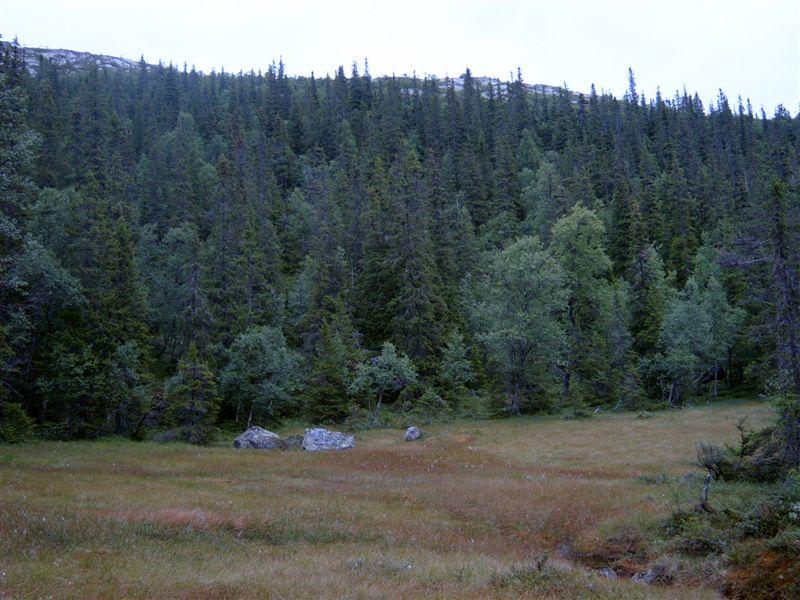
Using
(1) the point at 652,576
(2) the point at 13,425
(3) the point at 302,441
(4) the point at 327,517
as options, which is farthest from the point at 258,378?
(1) the point at 652,576

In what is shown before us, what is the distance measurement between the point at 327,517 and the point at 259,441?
19347 millimetres

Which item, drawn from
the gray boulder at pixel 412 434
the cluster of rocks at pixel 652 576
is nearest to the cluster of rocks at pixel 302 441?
the gray boulder at pixel 412 434

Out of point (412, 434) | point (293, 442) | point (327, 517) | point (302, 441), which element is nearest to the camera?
point (327, 517)

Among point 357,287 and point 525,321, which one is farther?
point 357,287

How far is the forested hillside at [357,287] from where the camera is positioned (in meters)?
36.8

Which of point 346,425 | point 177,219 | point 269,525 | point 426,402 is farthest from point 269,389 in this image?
point 177,219

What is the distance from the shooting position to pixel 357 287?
66.9 m

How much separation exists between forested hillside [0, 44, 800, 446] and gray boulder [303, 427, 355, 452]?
7331 millimetres

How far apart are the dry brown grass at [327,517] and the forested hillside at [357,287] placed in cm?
792

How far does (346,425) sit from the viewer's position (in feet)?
146

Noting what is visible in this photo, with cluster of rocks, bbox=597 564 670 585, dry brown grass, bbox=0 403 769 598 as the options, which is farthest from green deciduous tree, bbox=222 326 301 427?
cluster of rocks, bbox=597 564 670 585

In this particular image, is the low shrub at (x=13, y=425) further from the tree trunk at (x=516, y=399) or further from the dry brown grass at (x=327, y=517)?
the tree trunk at (x=516, y=399)

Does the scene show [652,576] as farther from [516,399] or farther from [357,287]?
[357,287]

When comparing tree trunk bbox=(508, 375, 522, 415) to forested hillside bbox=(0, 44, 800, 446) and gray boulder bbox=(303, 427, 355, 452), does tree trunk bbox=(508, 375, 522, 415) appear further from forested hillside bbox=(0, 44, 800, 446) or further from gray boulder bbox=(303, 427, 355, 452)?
gray boulder bbox=(303, 427, 355, 452)
